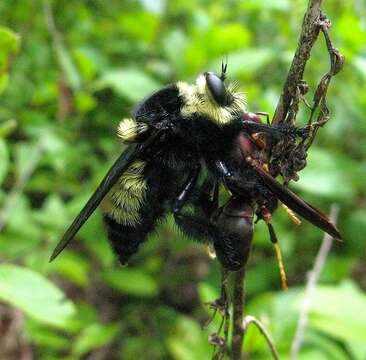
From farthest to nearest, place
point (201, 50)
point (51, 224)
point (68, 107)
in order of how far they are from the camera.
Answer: point (68, 107) → point (201, 50) → point (51, 224)

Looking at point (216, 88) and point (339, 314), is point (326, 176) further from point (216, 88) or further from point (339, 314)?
point (216, 88)

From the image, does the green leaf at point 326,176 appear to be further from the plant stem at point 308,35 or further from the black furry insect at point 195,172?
the plant stem at point 308,35

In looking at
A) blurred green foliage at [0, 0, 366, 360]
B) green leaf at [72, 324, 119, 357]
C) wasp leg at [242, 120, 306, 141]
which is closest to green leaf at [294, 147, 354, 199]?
blurred green foliage at [0, 0, 366, 360]

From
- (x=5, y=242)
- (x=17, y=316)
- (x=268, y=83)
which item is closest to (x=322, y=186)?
(x=268, y=83)

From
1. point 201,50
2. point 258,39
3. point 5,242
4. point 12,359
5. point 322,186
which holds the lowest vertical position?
point 12,359

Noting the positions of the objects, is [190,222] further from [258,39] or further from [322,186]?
[258,39]

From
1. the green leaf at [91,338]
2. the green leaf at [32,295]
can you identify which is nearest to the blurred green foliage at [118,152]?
the green leaf at [91,338]
